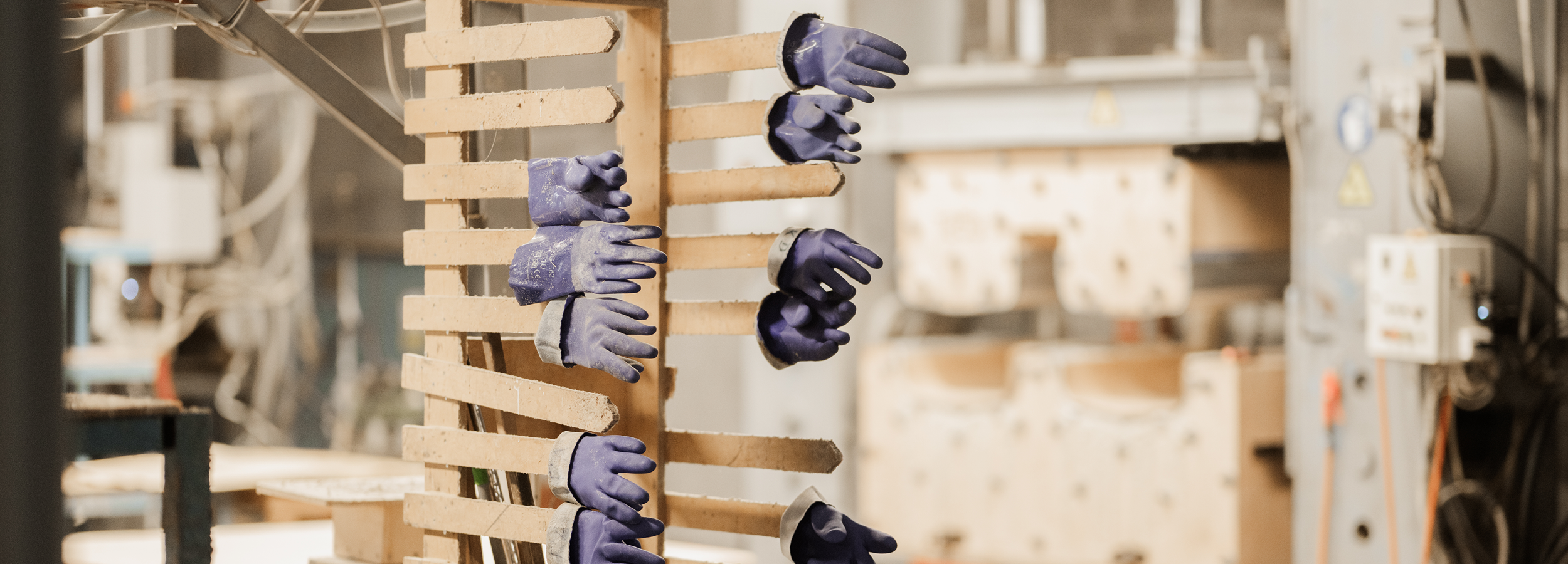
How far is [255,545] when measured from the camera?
9.30 feet

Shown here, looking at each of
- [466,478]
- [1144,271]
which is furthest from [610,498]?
[1144,271]

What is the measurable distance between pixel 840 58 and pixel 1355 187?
262 cm

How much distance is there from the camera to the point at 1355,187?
4.12 metres

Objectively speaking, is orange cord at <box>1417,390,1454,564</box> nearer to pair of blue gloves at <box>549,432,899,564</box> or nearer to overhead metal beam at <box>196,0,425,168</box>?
pair of blue gloves at <box>549,432,899,564</box>

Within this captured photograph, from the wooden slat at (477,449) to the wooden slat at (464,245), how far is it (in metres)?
0.27

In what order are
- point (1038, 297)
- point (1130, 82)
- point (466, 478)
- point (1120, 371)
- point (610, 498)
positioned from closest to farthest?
point (610, 498)
point (466, 478)
point (1130, 82)
point (1120, 371)
point (1038, 297)

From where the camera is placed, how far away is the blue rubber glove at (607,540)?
191 cm

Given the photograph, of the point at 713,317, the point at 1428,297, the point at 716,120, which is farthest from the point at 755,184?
the point at 1428,297

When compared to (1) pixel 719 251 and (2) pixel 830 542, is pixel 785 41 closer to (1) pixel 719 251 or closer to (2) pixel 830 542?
(1) pixel 719 251

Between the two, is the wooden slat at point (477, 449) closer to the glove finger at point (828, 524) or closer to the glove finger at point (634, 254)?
the glove finger at point (634, 254)

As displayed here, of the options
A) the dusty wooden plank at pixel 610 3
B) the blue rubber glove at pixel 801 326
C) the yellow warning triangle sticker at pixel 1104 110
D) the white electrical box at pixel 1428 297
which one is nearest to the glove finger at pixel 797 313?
the blue rubber glove at pixel 801 326

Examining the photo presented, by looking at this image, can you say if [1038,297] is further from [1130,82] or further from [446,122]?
[446,122]

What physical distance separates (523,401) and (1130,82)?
3300 mm

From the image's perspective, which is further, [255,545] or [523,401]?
[255,545]
